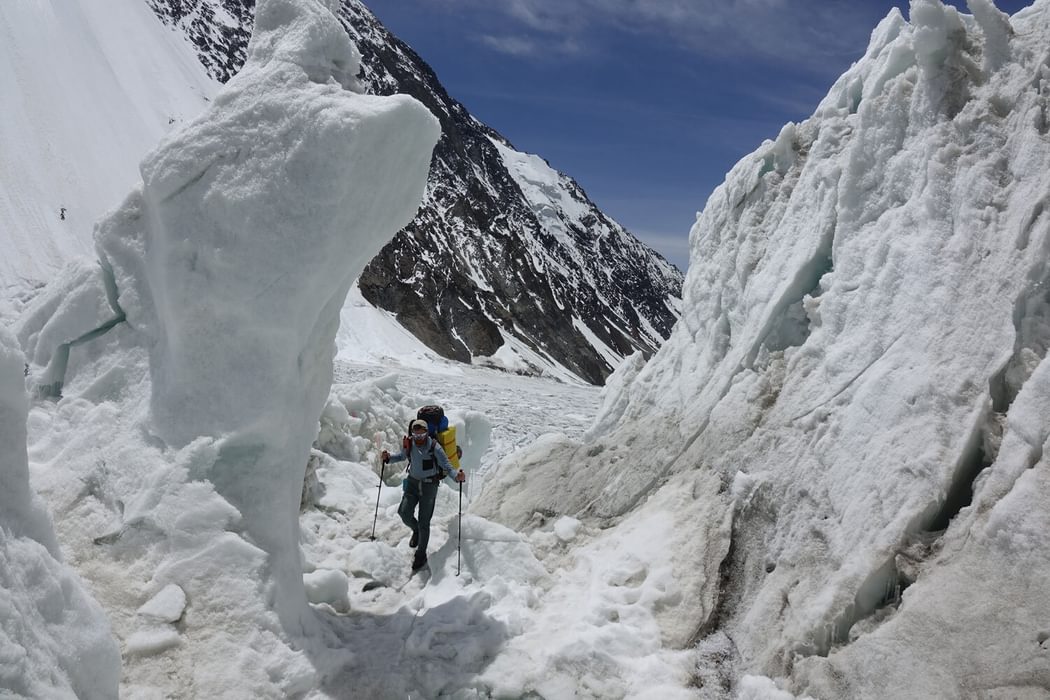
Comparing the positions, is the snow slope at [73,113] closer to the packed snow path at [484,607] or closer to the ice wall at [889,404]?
the packed snow path at [484,607]

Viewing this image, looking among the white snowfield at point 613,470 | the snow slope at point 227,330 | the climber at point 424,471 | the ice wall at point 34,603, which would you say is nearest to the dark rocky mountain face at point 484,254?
the climber at point 424,471

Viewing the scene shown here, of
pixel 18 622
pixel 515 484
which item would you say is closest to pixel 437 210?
pixel 515 484

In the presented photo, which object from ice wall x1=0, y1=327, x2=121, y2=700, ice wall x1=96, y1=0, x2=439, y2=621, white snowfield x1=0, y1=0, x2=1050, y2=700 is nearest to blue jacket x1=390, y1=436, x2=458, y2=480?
white snowfield x1=0, y1=0, x2=1050, y2=700

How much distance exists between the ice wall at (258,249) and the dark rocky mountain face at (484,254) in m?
37.9

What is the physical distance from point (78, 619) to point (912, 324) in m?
5.08

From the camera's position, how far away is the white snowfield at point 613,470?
395 centimetres

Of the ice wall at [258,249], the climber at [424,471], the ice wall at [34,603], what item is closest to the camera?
the ice wall at [34,603]

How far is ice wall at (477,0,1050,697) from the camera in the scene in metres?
3.88

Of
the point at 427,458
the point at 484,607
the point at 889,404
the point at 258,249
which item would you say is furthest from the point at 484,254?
the point at 889,404

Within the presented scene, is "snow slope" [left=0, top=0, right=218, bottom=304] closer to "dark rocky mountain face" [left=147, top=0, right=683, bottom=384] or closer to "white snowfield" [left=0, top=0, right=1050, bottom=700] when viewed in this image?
"dark rocky mountain face" [left=147, top=0, right=683, bottom=384]

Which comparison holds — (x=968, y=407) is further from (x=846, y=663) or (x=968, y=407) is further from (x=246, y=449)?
(x=246, y=449)

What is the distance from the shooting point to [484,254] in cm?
8025

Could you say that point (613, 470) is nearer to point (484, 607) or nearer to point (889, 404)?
point (484, 607)

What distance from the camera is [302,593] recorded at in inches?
204
